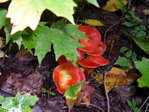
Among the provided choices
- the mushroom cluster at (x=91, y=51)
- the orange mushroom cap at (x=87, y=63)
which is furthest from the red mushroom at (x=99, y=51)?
the orange mushroom cap at (x=87, y=63)

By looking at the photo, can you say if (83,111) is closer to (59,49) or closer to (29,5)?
(59,49)

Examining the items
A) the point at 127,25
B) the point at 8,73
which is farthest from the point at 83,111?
the point at 127,25

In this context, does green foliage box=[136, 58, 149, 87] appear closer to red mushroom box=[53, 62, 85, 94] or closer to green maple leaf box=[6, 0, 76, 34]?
red mushroom box=[53, 62, 85, 94]

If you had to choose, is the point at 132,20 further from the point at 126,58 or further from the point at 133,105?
the point at 133,105

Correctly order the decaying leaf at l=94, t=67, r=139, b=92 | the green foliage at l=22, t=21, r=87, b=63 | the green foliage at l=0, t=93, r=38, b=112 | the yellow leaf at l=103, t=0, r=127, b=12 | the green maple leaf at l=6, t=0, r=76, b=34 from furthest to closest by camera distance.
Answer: the yellow leaf at l=103, t=0, r=127, b=12 < the decaying leaf at l=94, t=67, r=139, b=92 < the green foliage at l=22, t=21, r=87, b=63 < the green foliage at l=0, t=93, r=38, b=112 < the green maple leaf at l=6, t=0, r=76, b=34

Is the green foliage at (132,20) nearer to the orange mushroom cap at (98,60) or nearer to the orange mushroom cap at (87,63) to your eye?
the orange mushroom cap at (98,60)

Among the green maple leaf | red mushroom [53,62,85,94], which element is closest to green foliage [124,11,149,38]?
red mushroom [53,62,85,94]
